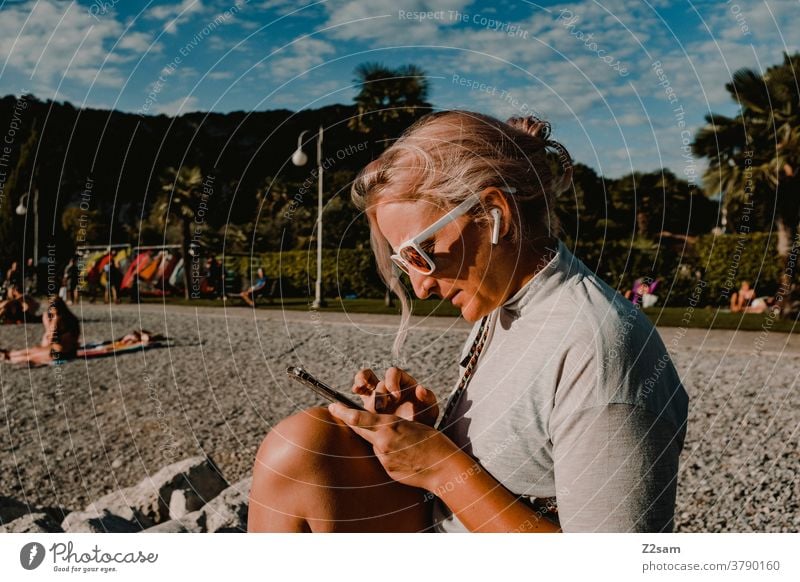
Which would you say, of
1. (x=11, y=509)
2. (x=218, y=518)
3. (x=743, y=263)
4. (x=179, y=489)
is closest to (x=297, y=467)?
(x=218, y=518)

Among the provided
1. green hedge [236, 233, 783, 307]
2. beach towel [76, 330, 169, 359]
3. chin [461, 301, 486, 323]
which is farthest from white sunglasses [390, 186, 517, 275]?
green hedge [236, 233, 783, 307]

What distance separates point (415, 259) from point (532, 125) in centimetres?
36

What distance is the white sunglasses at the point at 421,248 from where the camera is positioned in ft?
4.13

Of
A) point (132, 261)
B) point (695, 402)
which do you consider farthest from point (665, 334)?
point (132, 261)

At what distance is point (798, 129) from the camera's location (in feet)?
32.4

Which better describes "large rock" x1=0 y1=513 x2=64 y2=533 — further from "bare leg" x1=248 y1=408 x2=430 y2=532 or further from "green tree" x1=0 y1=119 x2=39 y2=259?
"green tree" x1=0 y1=119 x2=39 y2=259

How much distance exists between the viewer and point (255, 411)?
483 centimetres

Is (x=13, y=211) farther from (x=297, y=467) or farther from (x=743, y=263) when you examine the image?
(x=743, y=263)

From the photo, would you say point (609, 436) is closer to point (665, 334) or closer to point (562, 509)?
point (562, 509)

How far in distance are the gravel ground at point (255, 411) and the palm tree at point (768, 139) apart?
11.4 feet

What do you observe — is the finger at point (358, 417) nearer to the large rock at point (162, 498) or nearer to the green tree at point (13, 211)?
the large rock at point (162, 498)

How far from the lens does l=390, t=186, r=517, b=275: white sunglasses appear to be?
4.13 feet

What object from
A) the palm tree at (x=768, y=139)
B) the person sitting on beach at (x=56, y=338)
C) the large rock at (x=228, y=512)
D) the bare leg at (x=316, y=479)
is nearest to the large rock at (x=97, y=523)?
the large rock at (x=228, y=512)
